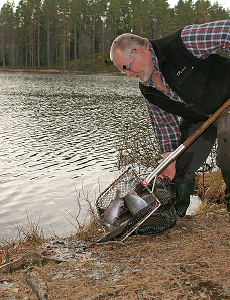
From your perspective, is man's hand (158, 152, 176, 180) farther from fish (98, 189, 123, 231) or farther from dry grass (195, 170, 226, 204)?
dry grass (195, 170, 226, 204)

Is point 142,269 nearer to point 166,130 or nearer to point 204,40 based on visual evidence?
point 166,130

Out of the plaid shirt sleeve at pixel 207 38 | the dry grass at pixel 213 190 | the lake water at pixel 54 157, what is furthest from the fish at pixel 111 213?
the dry grass at pixel 213 190

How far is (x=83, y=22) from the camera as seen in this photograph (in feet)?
265

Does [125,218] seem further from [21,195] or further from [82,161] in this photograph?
[82,161]

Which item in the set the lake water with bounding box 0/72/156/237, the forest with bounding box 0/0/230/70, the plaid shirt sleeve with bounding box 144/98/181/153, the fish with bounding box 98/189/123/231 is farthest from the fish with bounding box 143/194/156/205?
the forest with bounding box 0/0/230/70

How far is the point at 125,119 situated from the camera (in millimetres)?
17625

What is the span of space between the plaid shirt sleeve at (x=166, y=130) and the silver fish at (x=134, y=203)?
74 cm

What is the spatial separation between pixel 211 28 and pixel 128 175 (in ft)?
7.20

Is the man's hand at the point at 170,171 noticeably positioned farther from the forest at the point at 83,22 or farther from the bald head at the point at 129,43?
the forest at the point at 83,22

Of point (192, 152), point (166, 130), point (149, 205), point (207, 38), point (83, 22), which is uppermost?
point (83, 22)

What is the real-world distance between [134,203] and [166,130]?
1.03m

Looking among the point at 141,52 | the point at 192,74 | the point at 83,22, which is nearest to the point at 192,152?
the point at 192,74

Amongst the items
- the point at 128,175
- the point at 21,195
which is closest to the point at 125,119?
the point at 21,195

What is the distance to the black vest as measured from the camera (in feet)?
10.8
